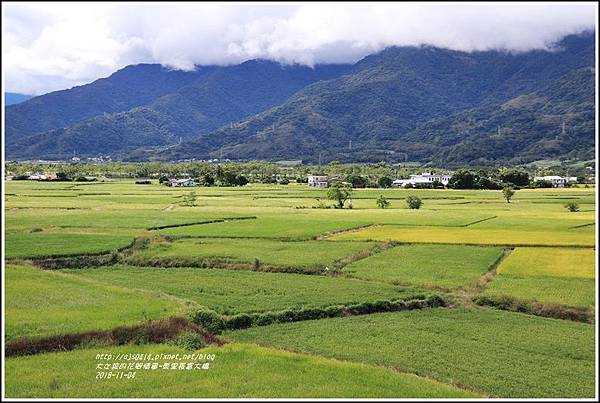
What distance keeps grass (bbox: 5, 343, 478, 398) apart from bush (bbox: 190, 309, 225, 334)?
3.29 metres

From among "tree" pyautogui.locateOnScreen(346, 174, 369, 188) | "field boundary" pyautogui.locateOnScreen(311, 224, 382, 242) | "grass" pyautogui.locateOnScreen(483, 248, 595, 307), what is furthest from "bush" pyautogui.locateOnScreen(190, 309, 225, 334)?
"tree" pyautogui.locateOnScreen(346, 174, 369, 188)

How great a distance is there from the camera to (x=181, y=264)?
1201 inches

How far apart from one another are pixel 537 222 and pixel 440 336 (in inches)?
1267

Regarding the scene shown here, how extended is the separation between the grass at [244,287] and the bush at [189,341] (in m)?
2.73

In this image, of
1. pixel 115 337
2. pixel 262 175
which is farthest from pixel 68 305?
pixel 262 175

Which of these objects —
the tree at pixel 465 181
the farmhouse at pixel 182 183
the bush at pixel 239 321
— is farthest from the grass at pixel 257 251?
the tree at pixel 465 181

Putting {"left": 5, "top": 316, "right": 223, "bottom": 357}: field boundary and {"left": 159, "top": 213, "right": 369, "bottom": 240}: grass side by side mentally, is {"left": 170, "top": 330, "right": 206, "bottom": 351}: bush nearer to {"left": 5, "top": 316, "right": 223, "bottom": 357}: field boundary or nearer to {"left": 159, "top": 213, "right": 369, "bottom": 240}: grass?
{"left": 5, "top": 316, "right": 223, "bottom": 357}: field boundary

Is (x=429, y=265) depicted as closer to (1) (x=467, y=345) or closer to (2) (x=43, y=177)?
(1) (x=467, y=345)

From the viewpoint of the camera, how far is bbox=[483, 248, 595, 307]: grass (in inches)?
907

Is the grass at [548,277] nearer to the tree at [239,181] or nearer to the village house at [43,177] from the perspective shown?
the tree at [239,181]

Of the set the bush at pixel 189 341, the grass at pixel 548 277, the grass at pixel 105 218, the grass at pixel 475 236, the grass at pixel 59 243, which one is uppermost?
the grass at pixel 105 218

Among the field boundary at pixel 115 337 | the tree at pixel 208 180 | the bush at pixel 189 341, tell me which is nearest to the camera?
the field boundary at pixel 115 337

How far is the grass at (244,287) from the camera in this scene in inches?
890

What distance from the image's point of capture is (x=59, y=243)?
34656 millimetres
